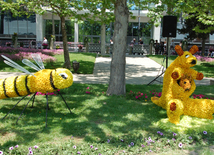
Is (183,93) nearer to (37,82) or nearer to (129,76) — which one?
(37,82)

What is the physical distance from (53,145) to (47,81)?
1585mm

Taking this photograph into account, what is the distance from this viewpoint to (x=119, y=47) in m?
7.13

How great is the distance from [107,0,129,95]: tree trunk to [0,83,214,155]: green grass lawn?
777 mm

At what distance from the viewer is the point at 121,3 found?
6.93 m

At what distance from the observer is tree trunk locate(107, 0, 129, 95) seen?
6973mm

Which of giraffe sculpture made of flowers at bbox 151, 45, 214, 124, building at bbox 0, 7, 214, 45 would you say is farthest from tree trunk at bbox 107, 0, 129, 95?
building at bbox 0, 7, 214, 45

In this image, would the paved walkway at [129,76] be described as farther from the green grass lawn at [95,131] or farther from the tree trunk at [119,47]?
the green grass lawn at [95,131]

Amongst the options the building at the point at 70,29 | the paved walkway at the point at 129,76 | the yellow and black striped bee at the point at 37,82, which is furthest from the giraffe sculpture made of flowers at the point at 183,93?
the building at the point at 70,29

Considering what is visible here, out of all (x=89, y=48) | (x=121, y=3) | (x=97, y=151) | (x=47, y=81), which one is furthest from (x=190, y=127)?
(x=89, y=48)

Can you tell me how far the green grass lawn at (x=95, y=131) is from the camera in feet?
12.9

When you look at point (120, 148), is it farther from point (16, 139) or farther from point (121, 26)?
point (121, 26)

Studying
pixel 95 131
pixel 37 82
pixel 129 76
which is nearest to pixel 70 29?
pixel 129 76

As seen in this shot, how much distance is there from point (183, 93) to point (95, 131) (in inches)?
87.5

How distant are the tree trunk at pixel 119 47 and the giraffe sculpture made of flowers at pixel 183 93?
6.74 feet
